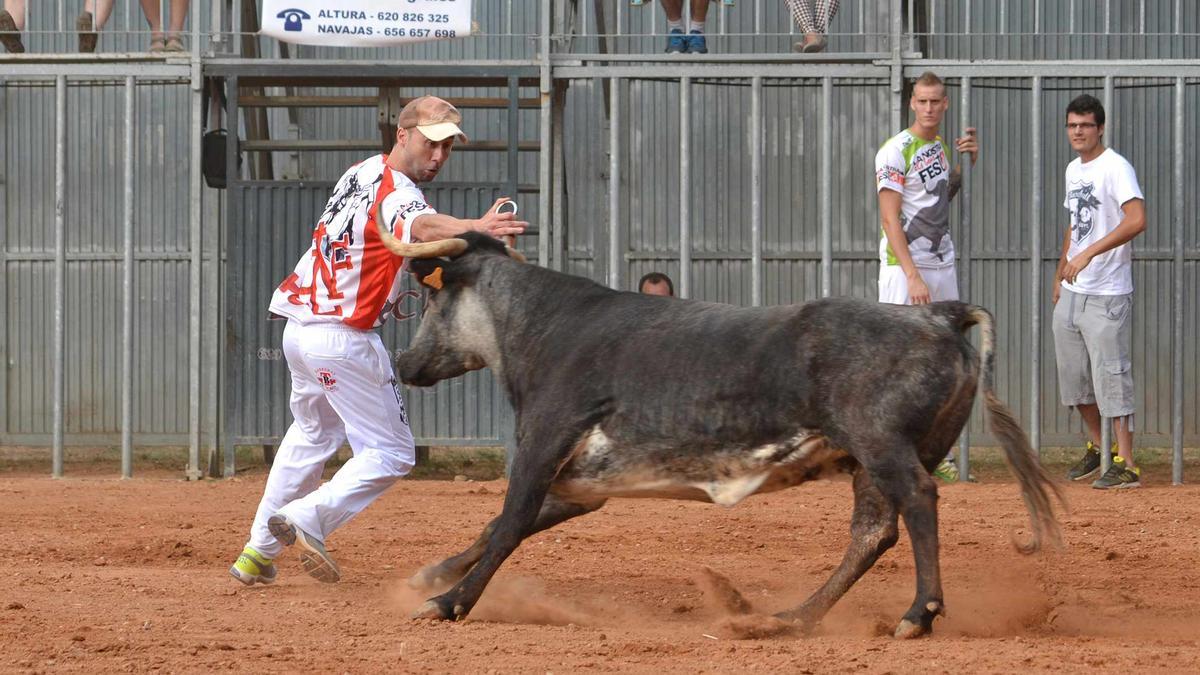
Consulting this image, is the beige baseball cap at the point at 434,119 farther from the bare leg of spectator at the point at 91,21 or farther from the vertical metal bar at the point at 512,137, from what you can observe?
the bare leg of spectator at the point at 91,21

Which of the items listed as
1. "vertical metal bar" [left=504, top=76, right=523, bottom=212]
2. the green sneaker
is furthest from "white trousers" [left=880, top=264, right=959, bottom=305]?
"vertical metal bar" [left=504, top=76, right=523, bottom=212]

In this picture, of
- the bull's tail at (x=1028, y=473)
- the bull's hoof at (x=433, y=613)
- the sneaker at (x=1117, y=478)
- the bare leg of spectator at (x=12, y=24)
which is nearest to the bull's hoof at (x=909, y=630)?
the bull's tail at (x=1028, y=473)

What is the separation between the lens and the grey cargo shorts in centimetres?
1122

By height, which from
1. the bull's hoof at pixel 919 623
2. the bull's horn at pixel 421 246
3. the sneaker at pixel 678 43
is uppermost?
the sneaker at pixel 678 43

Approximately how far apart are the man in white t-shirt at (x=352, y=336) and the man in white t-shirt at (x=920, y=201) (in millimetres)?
4150

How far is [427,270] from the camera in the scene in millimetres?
7098

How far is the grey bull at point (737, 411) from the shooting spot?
→ 6.12 meters

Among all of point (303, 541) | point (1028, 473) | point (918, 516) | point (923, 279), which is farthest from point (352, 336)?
point (923, 279)

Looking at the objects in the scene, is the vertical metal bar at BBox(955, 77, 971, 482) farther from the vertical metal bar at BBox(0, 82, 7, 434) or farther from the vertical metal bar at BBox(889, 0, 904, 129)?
the vertical metal bar at BBox(0, 82, 7, 434)

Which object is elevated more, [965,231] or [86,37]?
[86,37]

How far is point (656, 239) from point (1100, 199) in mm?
5261

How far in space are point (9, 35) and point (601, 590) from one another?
25.3 feet

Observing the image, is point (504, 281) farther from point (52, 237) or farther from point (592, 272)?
point (52, 237)

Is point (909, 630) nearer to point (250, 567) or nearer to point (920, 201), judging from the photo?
point (250, 567)
